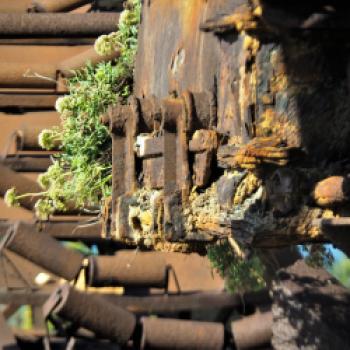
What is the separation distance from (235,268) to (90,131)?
3373 millimetres

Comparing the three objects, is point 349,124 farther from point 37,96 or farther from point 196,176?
point 37,96

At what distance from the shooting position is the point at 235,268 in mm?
11453

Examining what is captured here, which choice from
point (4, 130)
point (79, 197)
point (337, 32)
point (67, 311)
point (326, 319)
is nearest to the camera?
point (337, 32)

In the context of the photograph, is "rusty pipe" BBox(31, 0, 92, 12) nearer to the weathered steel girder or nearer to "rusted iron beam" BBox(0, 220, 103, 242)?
"rusted iron beam" BBox(0, 220, 103, 242)

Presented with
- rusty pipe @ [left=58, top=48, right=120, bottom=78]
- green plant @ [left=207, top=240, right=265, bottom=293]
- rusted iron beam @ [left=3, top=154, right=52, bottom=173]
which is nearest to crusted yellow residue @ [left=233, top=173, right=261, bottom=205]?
green plant @ [left=207, top=240, right=265, bottom=293]

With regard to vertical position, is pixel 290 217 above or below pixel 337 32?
below

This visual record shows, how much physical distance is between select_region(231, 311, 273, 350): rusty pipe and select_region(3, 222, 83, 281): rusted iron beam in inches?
66.6

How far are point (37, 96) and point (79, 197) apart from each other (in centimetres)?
410

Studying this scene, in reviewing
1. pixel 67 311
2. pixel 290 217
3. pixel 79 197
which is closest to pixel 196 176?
pixel 290 217

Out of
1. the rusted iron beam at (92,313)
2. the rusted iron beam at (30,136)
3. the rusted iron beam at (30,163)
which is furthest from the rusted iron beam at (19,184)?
the rusted iron beam at (92,313)

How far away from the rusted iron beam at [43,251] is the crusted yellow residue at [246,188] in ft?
18.6

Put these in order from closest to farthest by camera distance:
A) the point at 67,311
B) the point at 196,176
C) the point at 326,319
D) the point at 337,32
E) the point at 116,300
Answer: the point at 337,32, the point at 196,176, the point at 326,319, the point at 67,311, the point at 116,300

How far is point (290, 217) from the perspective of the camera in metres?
5.76

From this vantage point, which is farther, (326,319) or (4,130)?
(4,130)
